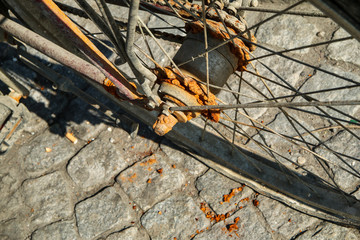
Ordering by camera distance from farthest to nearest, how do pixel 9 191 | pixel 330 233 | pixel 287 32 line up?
pixel 287 32 → pixel 9 191 → pixel 330 233

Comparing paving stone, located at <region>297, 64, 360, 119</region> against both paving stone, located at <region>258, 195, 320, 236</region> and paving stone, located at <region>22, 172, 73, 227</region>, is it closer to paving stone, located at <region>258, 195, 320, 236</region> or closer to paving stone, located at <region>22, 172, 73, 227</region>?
paving stone, located at <region>258, 195, 320, 236</region>

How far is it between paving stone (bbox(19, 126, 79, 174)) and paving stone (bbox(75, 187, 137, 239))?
0.43m

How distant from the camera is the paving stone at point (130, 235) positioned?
2.31 m

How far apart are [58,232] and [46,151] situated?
2.21 ft

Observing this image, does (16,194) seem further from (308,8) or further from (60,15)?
(308,8)

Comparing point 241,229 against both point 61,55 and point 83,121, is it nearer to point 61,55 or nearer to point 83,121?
point 83,121

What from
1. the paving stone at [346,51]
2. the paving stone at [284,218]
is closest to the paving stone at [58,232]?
the paving stone at [284,218]

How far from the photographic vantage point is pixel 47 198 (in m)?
2.45

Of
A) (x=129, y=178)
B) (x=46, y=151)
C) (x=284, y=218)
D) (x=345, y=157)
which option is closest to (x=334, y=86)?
(x=345, y=157)

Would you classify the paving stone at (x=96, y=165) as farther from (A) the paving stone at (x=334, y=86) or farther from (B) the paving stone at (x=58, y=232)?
(A) the paving stone at (x=334, y=86)

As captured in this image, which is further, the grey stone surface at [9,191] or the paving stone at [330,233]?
the grey stone surface at [9,191]

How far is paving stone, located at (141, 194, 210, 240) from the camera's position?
232cm

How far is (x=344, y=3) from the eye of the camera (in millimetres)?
878

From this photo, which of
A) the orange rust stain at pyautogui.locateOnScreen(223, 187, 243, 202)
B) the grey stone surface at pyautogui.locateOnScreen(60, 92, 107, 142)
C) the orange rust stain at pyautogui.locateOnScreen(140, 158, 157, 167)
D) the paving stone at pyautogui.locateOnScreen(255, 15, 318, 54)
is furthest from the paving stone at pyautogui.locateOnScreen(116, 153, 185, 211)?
the paving stone at pyautogui.locateOnScreen(255, 15, 318, 54)
